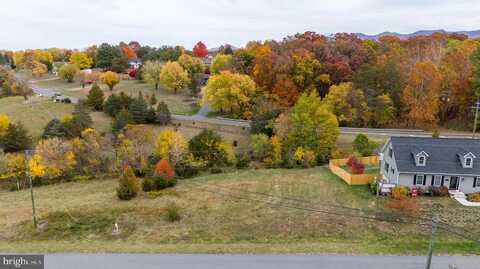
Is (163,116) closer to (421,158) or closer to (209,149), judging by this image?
(209,149)

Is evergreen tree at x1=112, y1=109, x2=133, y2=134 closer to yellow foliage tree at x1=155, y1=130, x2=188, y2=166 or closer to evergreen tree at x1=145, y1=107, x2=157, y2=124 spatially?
evergreen tree at x1=145, y1=107, x2=157, y2=124

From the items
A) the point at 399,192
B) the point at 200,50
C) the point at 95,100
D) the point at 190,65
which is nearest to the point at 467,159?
the point at 399,192

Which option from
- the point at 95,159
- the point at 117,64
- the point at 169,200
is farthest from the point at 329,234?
the point at 117,64

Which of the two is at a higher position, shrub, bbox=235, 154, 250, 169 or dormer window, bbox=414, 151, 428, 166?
dormer window, bbox=414, 151, 428, 166

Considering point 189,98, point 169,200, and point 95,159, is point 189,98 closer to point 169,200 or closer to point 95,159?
point 95,159

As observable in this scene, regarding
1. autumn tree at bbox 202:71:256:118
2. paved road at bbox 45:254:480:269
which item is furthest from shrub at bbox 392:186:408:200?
autumn tree at bbox 202:71:256:118

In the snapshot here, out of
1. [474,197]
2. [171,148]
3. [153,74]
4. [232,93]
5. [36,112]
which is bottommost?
[474,197]

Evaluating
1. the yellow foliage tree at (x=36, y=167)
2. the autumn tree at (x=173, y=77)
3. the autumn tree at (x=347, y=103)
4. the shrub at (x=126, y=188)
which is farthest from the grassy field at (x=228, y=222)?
the autumn tree at (x=173, y=77)
